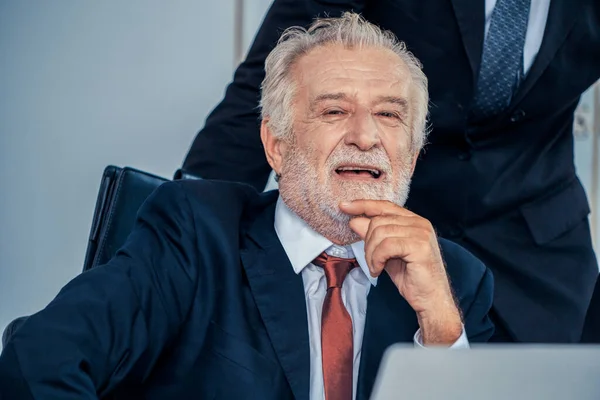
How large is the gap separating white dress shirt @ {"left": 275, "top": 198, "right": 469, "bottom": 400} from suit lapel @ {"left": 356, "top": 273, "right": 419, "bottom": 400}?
0.02 meters

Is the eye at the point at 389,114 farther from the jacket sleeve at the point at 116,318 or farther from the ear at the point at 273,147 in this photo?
the jacket sleeve at the point at 116,318

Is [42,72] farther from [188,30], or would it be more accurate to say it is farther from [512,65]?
[512,65]

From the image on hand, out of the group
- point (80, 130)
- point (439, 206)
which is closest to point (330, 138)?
point (439, 206)

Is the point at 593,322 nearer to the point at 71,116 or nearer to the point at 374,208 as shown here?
the point at 374,208

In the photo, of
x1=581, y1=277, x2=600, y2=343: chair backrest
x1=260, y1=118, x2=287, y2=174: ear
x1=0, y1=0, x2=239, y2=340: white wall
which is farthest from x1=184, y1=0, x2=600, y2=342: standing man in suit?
x1=0, y1=0, x2=239, y2=340: white wall

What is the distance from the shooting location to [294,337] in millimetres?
1515

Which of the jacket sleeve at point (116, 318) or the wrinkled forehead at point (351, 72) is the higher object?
the wrinkled forehead at point (351, 72)

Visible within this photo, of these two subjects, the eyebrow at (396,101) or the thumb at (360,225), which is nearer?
the thumb at (360,225)

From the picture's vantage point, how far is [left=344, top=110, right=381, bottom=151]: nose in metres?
1.61

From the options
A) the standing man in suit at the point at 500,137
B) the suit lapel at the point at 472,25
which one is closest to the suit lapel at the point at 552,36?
the standing man in suit at the point at 500,137

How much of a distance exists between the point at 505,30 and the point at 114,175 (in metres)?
0.84

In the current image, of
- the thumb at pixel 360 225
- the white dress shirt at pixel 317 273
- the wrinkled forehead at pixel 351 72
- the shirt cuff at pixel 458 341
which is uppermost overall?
the wrinkled forehead at pixel 351 72

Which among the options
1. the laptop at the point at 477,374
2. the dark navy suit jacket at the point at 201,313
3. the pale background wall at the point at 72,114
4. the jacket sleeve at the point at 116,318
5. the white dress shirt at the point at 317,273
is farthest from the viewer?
the pale background wall at the point at 72,114

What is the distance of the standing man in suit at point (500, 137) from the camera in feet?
6.61
